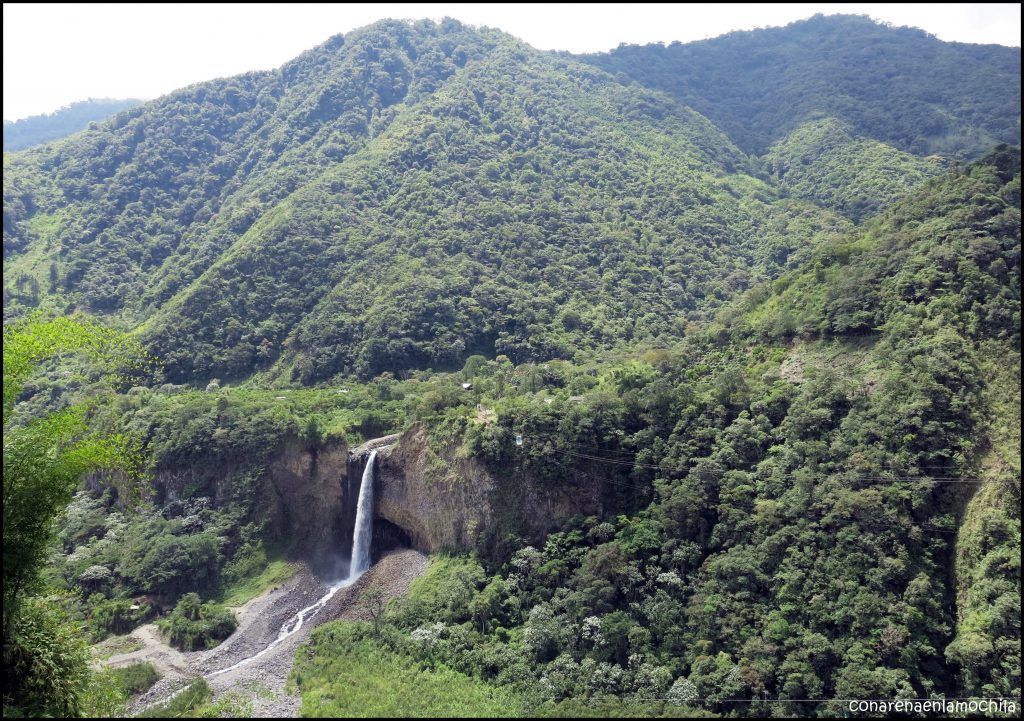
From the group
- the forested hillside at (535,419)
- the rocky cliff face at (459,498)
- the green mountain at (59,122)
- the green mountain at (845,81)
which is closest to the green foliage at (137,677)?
the forested hillside at (535,419)

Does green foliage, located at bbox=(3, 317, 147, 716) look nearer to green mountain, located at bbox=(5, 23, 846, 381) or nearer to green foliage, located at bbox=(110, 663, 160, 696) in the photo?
green foliage, located at bbox=(110, 663, 160, 696)

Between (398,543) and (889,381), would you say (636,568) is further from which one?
(398,543)

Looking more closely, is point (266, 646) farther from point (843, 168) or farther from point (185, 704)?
point (843, 168)

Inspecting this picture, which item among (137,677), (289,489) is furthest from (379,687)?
(289,489)

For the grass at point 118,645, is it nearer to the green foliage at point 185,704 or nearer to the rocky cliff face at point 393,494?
the green foliage at point 185,704

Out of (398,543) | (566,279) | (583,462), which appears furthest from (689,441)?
(566,279)
